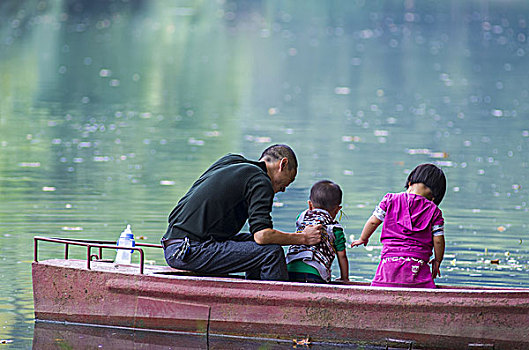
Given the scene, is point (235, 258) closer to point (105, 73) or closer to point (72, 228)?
point (72, 228)

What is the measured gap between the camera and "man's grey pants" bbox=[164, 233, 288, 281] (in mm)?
7047

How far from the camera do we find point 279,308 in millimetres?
6789

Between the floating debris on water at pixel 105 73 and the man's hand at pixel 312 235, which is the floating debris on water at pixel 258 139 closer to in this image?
the man's hand at pixel 312 235

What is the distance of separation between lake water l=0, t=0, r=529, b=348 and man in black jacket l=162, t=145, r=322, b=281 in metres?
1.19

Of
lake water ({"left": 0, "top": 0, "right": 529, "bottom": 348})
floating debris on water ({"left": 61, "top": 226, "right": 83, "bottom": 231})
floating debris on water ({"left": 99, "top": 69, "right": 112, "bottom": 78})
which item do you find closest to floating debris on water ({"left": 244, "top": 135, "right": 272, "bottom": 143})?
lake water ({"left": 0, "top": 0, "right": 529, "bottom": 348})

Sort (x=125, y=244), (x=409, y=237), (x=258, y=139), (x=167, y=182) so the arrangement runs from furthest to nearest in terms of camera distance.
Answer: (x=258, y=139)
(x=167, y=182)
(x=125, y=244)
(x=409, y=237)

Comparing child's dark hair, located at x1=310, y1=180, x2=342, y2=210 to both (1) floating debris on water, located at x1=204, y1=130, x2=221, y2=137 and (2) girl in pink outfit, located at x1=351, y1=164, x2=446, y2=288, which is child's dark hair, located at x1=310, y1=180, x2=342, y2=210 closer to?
(2) girl in pink outfit, located at x1=351, y1=164, x2=446, y2=288

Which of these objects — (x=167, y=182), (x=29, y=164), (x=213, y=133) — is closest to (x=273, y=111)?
(x=213, y=133)

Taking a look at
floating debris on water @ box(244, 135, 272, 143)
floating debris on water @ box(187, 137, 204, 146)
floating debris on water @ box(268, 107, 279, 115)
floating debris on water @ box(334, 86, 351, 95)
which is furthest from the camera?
floating debris on water @ box(334, 86, 351, 95)

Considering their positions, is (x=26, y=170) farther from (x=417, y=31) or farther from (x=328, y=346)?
(x=417, y=31)

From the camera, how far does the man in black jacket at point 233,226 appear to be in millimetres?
7016

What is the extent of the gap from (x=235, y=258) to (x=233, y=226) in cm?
26

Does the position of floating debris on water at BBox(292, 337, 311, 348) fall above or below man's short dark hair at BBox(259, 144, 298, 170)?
below

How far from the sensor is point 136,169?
13.9 m
